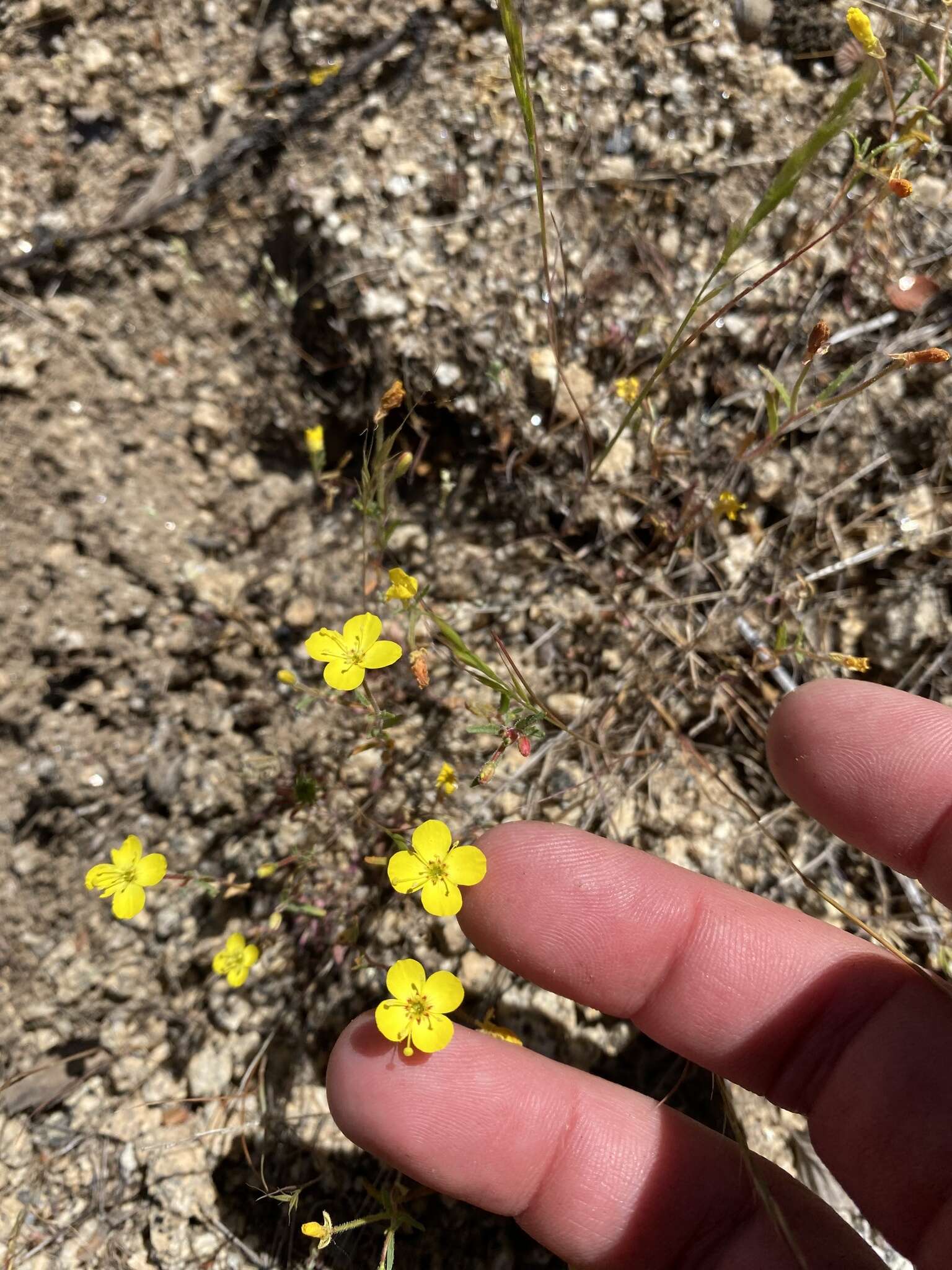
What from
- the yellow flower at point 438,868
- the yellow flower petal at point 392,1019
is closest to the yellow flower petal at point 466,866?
the yellow flower at point 438,868

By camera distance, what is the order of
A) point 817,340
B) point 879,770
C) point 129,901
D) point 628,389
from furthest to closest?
point 628,389, point 129,901, point 879,770, point 817,340

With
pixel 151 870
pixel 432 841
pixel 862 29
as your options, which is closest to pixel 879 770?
pixel 432 841

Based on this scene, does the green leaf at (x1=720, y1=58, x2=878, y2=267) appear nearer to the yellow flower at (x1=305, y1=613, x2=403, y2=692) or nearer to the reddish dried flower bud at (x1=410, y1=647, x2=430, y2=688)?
the reddish dried flower bud at (x1=410, y1=647, x2=430, y2=688)

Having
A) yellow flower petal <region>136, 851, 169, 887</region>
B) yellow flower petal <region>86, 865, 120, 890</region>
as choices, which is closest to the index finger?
yellow flower petal <region>136, 851, 169, 887</region>

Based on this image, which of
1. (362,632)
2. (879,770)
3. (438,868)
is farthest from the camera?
(362,632)

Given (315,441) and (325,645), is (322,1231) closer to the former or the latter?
(325,645)

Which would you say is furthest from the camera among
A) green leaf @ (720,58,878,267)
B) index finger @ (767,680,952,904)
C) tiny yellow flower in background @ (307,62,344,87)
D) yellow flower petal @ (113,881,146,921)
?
tiny yellow flower in background @ (307,62,344,87)

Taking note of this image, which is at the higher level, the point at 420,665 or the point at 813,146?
the point at 813,146
